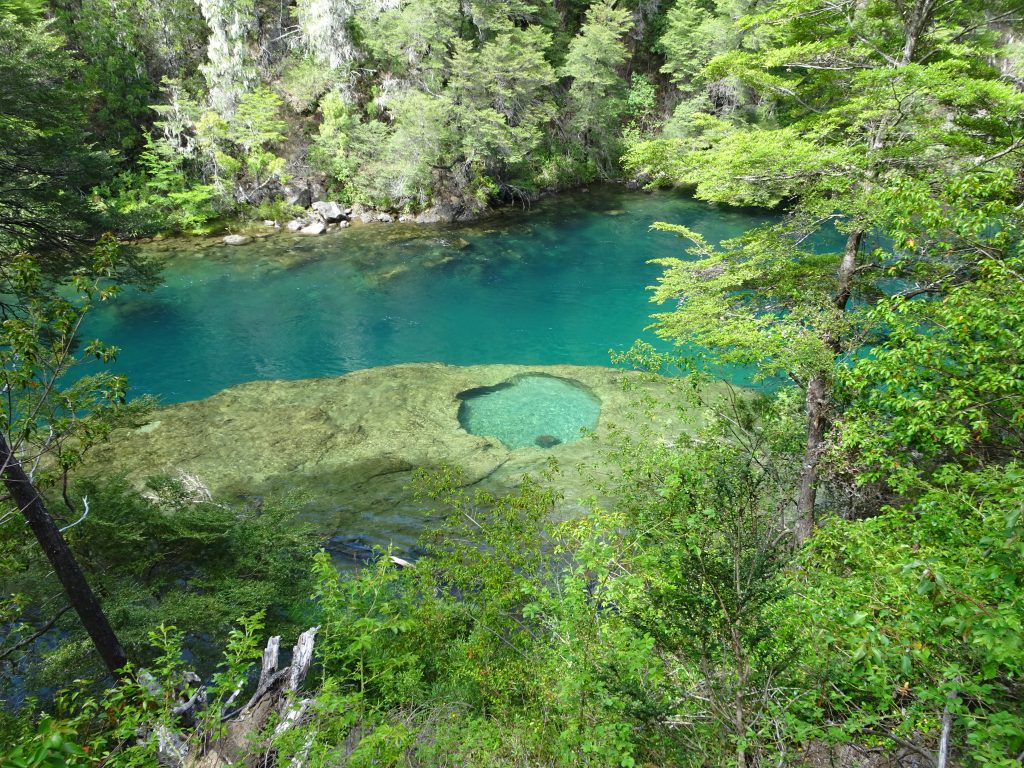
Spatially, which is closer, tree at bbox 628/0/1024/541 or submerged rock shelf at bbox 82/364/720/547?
tree at bbox 628/0/1024/541

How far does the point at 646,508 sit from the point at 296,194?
91.2 ft

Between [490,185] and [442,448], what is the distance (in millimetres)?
21026

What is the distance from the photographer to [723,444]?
6.80 m

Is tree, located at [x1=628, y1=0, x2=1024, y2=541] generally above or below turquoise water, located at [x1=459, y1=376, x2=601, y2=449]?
above

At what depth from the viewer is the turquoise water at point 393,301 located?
17.3 m

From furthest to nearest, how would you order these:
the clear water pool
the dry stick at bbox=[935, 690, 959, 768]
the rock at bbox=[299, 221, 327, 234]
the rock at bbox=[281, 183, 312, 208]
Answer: the rock at bbox=[281, 183, 312, 208], the rock at bbox=[299, 221, 327, 234], the clear water pool, the dry stick at bbox=[935, 690, 959, 768]

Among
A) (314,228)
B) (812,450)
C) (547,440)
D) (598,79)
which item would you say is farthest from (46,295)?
(598,79)

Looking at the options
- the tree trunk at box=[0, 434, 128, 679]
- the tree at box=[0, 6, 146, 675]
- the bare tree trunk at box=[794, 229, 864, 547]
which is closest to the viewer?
the tree at box=[0, 6, 146, 675]

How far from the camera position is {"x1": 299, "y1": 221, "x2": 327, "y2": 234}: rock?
27.3 metres

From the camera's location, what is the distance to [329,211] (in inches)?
1110

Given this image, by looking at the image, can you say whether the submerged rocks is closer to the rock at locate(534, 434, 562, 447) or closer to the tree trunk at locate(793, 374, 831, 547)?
the rock at locate(534, 434, 562, 447)

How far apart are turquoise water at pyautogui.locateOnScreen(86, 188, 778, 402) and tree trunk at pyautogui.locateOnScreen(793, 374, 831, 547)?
373 inches

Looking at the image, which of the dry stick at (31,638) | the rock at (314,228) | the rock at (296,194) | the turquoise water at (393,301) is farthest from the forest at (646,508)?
the rock at (296,194)

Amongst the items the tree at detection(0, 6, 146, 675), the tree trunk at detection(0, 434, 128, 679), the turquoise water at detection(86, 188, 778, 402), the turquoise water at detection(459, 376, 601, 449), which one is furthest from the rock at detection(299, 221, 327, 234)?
the tree trunk at detection(0, 434, 128, 679)
